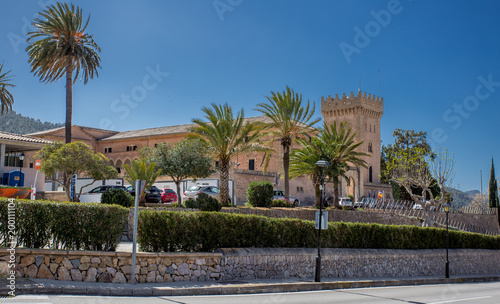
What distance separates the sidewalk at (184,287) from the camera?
10492mm

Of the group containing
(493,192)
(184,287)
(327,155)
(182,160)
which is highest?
(327,155)

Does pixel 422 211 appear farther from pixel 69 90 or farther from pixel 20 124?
pixel 20 124

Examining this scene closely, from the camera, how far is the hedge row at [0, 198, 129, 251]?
11492 millimetres

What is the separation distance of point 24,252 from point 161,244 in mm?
3967

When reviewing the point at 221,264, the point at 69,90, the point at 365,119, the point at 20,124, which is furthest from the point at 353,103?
the point at 20,124

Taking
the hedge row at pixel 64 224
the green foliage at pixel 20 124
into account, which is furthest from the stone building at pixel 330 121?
the green foliage at pixel 20 124

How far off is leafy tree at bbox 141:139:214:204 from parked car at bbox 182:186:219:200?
359 centimetres

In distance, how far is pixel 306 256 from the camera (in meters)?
17.4

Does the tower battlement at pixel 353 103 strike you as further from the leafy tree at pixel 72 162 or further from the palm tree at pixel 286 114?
the leafy tree at pixel 72 162

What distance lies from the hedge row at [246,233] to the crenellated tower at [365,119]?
134ft

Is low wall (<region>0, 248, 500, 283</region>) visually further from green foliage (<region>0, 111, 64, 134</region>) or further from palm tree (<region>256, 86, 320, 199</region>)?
green foliage (<region>0, 111, 64, 134</region>)

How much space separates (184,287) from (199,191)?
20.5m

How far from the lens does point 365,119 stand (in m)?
66.0

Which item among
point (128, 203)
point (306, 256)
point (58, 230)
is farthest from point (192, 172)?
point (58, 230)
